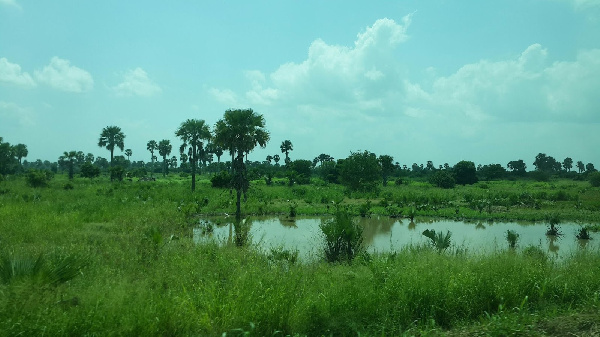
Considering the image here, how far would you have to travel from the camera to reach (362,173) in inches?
1953

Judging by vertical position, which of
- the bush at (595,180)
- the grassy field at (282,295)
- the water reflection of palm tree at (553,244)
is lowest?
the water reflection of palm tree at (553,244)

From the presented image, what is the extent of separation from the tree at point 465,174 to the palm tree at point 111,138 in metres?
62.9

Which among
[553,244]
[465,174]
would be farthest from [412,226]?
[465,174]

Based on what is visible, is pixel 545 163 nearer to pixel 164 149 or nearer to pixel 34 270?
pixel 164 149

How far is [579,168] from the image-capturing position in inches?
4579

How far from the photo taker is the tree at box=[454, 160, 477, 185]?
71.9 m

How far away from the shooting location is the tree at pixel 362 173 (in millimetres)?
49284

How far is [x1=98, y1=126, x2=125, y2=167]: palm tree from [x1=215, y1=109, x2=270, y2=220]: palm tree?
6019 cm

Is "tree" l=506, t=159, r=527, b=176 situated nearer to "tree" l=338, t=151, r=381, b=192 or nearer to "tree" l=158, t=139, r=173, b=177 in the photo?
"tree" l=338, t=151, r=381, b=192

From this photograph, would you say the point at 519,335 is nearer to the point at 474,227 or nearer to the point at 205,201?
the point at 474,227

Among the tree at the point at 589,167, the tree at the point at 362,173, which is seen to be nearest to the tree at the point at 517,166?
the tree at the point at 589,167

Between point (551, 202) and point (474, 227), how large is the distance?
1646 cm

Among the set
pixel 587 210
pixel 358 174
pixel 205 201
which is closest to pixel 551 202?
pixel 587 210

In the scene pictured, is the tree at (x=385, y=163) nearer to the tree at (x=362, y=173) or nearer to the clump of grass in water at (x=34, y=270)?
the tree at (x=362, y=173)
